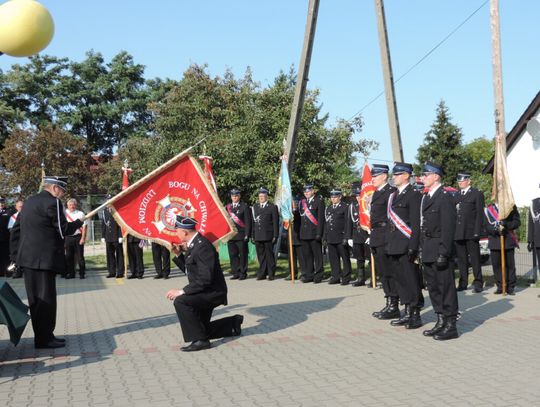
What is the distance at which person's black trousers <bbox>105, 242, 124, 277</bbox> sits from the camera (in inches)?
656

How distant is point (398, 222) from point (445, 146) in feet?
148

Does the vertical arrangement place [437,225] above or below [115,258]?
above

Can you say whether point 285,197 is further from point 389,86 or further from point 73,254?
point 73,254

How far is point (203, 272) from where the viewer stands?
25.1ft

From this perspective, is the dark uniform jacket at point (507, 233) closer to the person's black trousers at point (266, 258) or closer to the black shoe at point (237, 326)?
the person's black trousers at point (266, 258)

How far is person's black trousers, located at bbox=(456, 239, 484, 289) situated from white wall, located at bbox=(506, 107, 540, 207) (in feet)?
78.6

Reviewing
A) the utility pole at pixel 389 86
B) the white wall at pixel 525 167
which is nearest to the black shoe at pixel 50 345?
the utility pole at pixel 389 86

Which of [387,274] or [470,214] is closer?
[387,274]

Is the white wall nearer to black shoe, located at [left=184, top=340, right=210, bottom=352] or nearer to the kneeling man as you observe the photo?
the kneeling man

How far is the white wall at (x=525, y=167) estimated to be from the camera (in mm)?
34719

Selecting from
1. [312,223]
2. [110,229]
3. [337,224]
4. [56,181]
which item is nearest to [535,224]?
[337,224]

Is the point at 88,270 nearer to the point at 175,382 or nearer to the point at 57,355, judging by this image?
the point at 57,355

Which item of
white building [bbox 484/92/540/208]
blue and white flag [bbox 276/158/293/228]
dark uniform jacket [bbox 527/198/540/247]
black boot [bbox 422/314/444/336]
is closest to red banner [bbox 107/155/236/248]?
black boot [bbox 422/314/444/336]

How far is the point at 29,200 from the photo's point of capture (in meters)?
7.75
